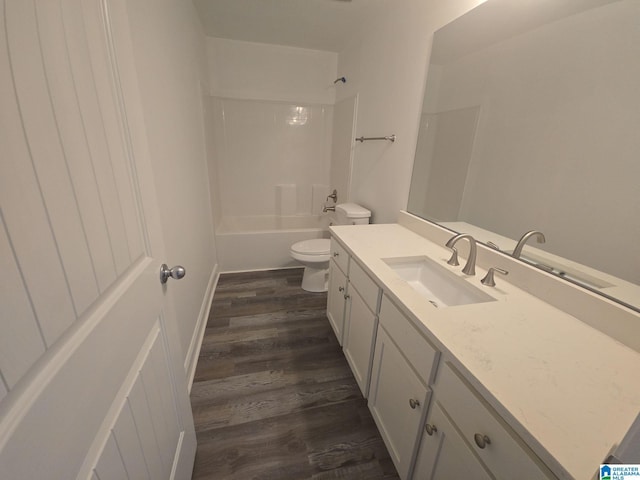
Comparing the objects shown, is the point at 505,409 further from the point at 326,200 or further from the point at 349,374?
the point at 326,200

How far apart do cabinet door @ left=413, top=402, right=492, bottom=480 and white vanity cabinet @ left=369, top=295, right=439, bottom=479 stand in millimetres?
42

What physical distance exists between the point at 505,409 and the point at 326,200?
3085 mm

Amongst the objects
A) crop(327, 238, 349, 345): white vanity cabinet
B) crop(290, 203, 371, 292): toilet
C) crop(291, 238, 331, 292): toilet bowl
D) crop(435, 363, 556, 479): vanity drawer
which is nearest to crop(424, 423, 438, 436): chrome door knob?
crop(435, 363, 556, 479): vanity drawer

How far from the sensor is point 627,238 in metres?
0.78

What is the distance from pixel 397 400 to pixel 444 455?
270 millimetres

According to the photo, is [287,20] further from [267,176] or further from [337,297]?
[337,297]

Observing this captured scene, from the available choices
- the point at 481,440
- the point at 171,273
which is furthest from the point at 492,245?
the point at 171,273

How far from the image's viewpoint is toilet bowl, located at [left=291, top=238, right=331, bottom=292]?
7.75ft

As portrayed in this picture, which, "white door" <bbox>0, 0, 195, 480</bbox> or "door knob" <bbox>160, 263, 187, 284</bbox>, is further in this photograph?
"door knob" <bbox>160, 263, 187, 284</bbox>

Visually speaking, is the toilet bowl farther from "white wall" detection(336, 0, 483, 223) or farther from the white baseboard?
the white baseboard

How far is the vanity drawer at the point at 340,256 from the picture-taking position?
152cm

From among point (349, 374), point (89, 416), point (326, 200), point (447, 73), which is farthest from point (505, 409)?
point (326, 200)

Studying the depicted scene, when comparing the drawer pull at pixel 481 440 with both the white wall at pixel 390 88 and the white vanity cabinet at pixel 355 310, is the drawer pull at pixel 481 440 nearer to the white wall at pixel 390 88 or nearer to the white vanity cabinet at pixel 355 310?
the white vanity cabinet at pixel 355 310

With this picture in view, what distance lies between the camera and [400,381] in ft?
3.34
